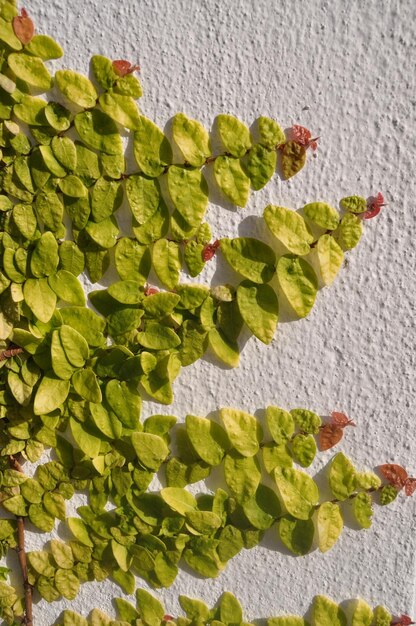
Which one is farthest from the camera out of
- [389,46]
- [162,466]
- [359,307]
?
[162,466]

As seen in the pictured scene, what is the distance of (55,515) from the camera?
0.98m

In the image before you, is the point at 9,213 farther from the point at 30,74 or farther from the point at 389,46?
the point at 389,46

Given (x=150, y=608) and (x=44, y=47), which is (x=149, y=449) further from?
(x=44, y=47)

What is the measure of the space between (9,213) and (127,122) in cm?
25

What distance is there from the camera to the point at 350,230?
2.58 feet

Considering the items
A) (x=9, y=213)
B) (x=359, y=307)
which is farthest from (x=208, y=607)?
(x=9, y=213)

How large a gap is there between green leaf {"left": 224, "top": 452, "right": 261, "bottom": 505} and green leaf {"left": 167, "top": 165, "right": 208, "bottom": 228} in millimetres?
428

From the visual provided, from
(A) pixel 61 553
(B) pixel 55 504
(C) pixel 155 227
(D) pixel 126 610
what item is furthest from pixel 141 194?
(D) pixel 126 610

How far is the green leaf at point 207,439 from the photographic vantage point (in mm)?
883

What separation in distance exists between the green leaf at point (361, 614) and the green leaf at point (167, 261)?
0.70 m

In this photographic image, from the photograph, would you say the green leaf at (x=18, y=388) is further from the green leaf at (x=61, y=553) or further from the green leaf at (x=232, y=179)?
the green leaf at (x=232, y=179)

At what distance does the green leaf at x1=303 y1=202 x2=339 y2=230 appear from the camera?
0.78m

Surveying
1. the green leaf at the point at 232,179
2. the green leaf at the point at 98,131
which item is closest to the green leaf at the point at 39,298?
the green leaf at the point at 98,131

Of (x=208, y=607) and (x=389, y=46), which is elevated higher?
(x=389, y=46)
